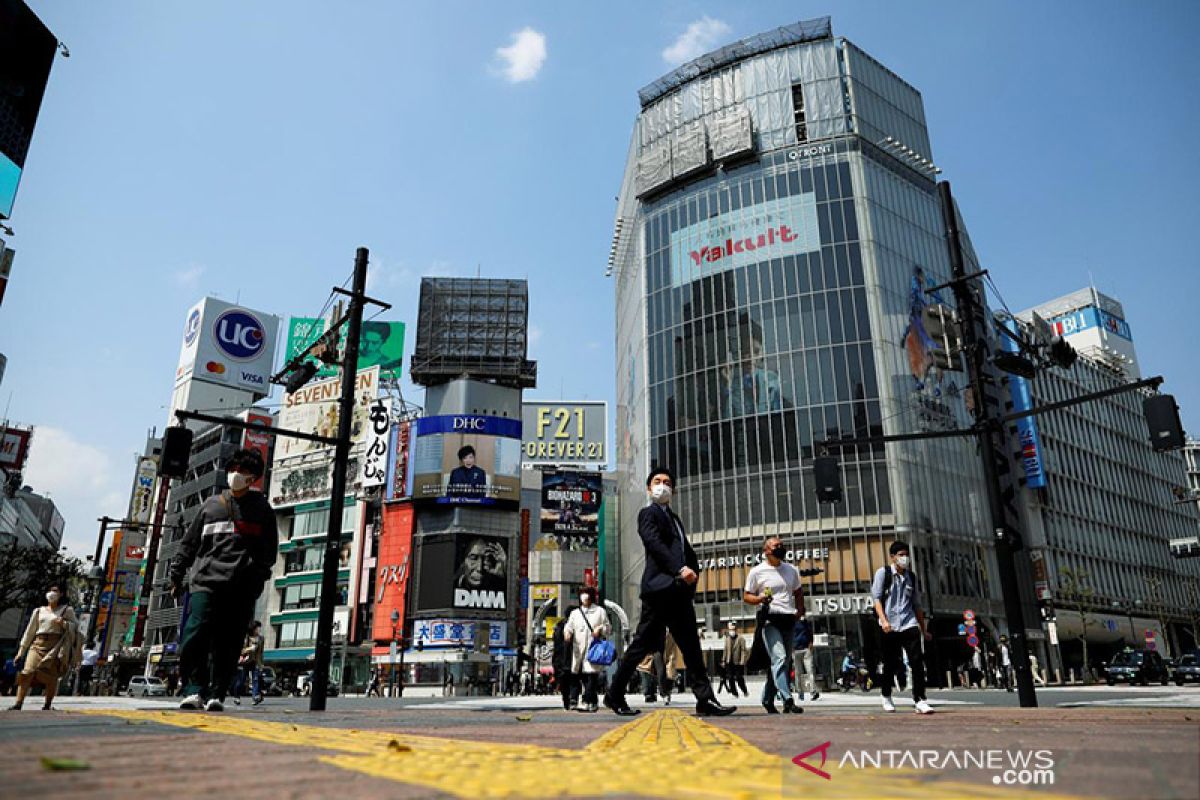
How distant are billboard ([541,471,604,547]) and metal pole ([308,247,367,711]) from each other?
47272 mm

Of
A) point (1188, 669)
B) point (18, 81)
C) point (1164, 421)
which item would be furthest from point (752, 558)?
point (18, 81)

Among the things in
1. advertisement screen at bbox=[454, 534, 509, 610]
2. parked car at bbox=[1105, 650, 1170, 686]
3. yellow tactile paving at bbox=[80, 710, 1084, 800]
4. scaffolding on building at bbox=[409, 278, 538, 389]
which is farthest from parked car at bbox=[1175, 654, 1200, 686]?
scaffolding on building at bbox=[409, 278, 538, 389]

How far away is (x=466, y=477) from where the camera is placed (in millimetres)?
60188

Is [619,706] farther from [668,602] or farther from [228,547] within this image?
[228,547]

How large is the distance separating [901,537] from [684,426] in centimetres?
1438

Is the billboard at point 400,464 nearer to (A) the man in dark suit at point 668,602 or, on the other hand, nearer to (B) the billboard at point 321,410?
(B) the billboard at point 321,410

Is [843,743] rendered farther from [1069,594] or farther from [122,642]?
[122,642]

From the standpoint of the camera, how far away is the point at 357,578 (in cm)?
6000

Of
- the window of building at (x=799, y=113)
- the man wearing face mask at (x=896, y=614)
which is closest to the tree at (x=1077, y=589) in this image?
the window of building at (x=799, y=113)

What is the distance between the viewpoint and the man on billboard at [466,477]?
59594 mm

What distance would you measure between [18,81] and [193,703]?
126 ft

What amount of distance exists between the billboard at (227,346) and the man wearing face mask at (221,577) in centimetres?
8272

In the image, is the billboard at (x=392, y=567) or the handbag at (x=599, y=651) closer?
the handbag at (x=599, y=651)

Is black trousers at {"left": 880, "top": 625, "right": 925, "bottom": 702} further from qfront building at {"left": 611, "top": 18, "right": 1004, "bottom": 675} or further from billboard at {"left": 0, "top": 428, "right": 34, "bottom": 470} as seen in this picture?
billboard at {"left": 0, "top": 428, "right": 34, "bottom": 470}
